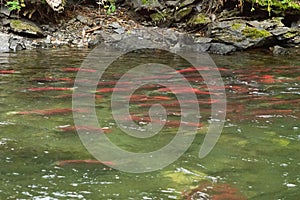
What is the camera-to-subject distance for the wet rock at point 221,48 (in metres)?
10.4

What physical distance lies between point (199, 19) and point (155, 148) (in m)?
9.23

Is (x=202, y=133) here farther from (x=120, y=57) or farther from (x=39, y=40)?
(x=39, y=40)

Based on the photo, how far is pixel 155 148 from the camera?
11.3ft

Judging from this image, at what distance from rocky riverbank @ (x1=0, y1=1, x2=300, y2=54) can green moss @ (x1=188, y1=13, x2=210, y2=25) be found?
0.7 inches

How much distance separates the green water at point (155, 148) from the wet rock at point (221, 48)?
14.5 ft

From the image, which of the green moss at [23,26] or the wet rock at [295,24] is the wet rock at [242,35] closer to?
the wet rock at [295,24]

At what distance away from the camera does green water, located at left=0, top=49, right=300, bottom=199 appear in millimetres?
2623

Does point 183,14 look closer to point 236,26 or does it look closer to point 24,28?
point 236,26

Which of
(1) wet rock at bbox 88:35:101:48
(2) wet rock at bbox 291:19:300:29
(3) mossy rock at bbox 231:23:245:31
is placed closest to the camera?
(3) mossy rock at bbox 231:23:245:31

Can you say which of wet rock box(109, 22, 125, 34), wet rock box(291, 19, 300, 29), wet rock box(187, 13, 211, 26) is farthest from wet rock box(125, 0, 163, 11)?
wet rock box(291, 19, 300, 29)

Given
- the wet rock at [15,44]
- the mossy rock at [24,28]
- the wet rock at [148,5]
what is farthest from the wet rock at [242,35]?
the wet rock at [15,44]

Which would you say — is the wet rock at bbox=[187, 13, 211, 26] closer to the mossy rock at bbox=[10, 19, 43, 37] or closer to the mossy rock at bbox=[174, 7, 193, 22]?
the mossy rock at bbox=[174, 7, 193, 22]

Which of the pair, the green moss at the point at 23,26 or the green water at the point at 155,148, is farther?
the green moss at the point at 23,26

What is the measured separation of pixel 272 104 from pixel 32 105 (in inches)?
111
